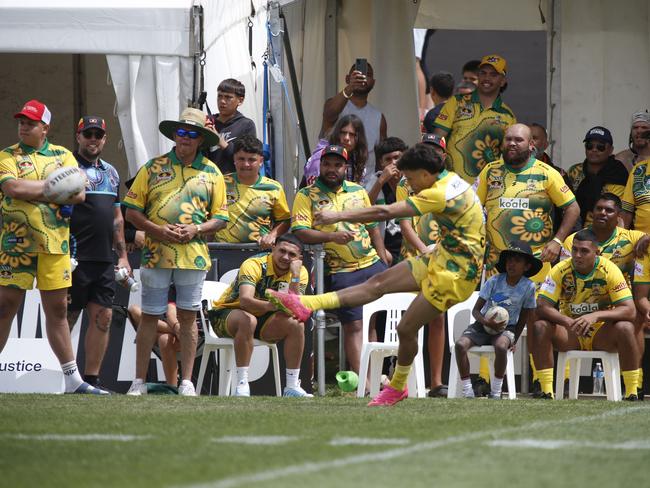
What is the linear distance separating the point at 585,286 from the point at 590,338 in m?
0.45

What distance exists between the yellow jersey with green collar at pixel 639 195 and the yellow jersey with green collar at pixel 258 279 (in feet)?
10.1

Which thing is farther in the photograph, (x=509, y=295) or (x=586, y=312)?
(x=586, y=312)

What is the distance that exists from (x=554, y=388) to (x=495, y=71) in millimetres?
2950

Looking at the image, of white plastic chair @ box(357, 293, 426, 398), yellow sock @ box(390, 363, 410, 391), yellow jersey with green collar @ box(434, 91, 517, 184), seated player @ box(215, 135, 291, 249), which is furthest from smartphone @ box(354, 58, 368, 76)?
yellow sock @ box(390, 363, 410, 391)

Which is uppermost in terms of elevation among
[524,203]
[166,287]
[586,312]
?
[524,203]

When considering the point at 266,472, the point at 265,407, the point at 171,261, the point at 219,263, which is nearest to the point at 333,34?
the point at 219,263

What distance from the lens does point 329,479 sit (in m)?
5.10

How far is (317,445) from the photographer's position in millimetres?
6098

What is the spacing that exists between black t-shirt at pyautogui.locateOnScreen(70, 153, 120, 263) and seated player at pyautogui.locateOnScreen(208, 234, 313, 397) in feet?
3.50

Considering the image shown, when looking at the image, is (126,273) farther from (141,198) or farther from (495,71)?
(495,71)

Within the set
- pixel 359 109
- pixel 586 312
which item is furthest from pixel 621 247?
pixel 359 109

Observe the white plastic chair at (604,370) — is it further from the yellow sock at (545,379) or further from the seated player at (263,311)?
the seated player at (263,311)

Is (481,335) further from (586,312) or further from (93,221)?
(93,221)

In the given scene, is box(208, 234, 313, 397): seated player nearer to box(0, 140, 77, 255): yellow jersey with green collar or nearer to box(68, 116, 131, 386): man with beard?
box(68, 116, 131, 386): man with beard
